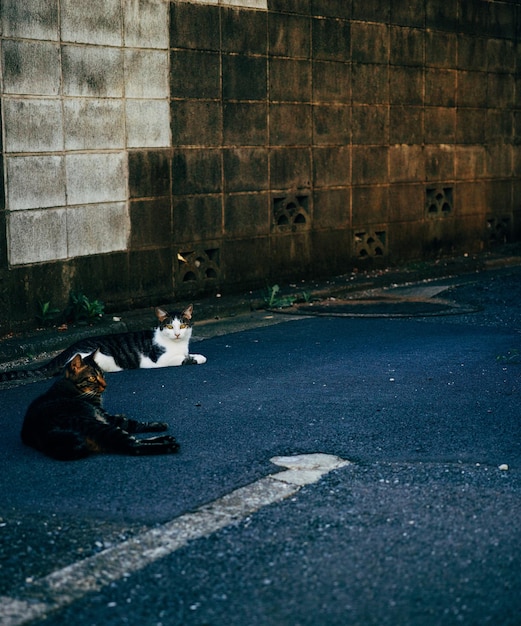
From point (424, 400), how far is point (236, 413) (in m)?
1.29

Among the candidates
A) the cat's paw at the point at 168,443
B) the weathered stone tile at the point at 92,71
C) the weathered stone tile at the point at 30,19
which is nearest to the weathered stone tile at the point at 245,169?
the weathered stone tile at the point at 92,71

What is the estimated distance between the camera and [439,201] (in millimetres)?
15320

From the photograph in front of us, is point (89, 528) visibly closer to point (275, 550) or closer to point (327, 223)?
point (275, 550)

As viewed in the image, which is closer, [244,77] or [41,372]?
[41,372]

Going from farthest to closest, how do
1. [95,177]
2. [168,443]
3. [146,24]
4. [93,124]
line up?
[146,24]
[95,177]
[93,124]
[168,443]

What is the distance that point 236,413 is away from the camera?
732 cm

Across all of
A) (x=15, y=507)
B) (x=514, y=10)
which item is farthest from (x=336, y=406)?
(x=514, y=10)

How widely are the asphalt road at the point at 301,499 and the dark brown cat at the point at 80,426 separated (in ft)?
0.29

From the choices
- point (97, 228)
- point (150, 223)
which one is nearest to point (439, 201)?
point (150, 223)

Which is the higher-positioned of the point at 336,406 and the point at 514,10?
the point at 514,10

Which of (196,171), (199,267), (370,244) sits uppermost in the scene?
(196,171)

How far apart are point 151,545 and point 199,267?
7.40 m

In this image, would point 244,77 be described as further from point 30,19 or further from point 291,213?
point 30,19

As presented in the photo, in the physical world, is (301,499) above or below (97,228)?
below
